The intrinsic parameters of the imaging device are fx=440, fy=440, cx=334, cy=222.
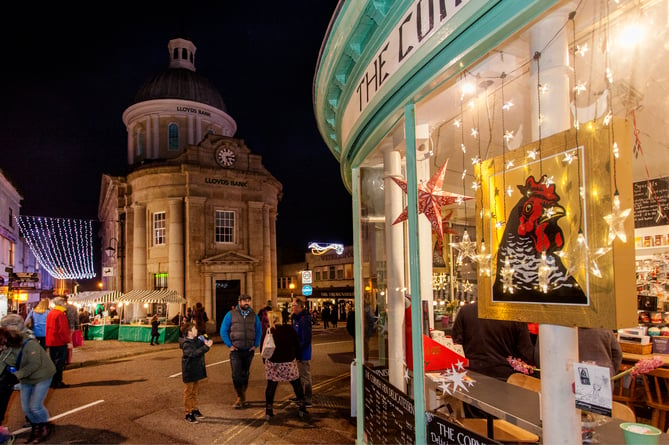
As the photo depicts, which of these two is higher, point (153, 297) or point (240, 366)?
point (153, 297)

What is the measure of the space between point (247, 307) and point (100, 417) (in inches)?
121

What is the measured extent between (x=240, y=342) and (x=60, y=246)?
44568 mm

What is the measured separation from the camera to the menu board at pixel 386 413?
13.3 ft

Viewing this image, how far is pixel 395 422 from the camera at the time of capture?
173 inches

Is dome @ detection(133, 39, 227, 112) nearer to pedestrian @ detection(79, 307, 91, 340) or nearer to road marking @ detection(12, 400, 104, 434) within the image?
pedestrian @ detection(79, 307, 91, 340)

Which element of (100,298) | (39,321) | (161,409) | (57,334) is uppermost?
(39,321)

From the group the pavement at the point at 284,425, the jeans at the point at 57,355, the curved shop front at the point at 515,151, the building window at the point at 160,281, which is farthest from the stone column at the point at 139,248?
the curved shop front at the point at 515,151

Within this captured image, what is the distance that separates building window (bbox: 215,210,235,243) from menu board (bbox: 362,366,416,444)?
22.7m

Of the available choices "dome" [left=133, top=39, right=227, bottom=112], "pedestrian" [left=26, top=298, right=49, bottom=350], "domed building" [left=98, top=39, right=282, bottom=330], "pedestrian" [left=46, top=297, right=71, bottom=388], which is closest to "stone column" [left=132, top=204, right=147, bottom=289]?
"domed building" [left=98, top=39, right=282, bottom=330]

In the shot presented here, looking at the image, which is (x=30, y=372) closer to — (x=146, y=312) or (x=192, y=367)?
(x=192, y=367)

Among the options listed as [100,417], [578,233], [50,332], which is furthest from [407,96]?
[50,332]

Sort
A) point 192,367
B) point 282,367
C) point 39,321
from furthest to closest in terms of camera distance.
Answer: point 39,321, point 282,367, point 192,367

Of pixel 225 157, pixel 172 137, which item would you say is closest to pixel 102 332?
pixel 225 157

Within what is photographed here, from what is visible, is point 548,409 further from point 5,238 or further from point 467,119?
point 5,238
